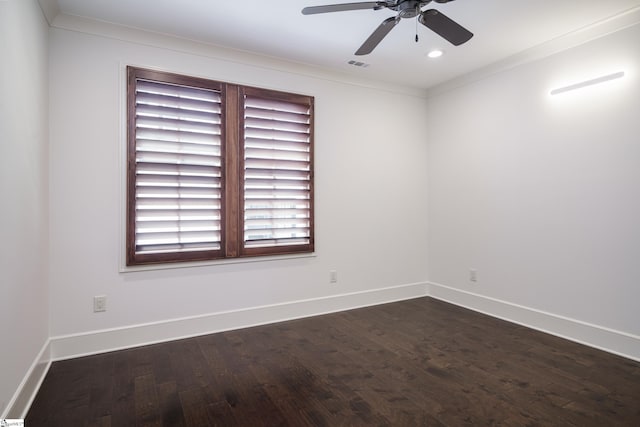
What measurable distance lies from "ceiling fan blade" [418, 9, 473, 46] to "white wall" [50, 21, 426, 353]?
5.84 ft

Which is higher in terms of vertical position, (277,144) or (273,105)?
(273,105)

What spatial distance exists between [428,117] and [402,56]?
1.32m

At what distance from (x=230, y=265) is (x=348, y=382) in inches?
64.5

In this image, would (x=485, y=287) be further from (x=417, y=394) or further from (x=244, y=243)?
(x=244, y=243)

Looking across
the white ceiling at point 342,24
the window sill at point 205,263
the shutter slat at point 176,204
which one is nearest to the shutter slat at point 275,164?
the shutter slat at point 176,204

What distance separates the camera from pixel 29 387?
2105 mm

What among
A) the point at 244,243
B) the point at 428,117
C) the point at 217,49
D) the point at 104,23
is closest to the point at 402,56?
the point at 428,117

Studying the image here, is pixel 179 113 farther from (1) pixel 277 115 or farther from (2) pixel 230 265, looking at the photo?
(2) pixel 230 265

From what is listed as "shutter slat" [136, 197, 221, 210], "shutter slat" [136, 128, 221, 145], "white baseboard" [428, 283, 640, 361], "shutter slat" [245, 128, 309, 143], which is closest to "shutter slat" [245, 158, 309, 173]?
"shutter slat" [245, 128, 309, 143]

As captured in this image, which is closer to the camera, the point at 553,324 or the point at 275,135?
the point at 553,324

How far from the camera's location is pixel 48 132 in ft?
8.79

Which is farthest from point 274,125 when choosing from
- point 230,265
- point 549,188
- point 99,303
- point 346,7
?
point 549,188

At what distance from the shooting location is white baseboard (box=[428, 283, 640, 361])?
2.76 metres

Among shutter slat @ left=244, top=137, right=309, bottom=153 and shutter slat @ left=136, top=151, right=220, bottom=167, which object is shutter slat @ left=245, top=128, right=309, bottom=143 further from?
shutter slat @ left=136, top=151, right=220, bottom=167
